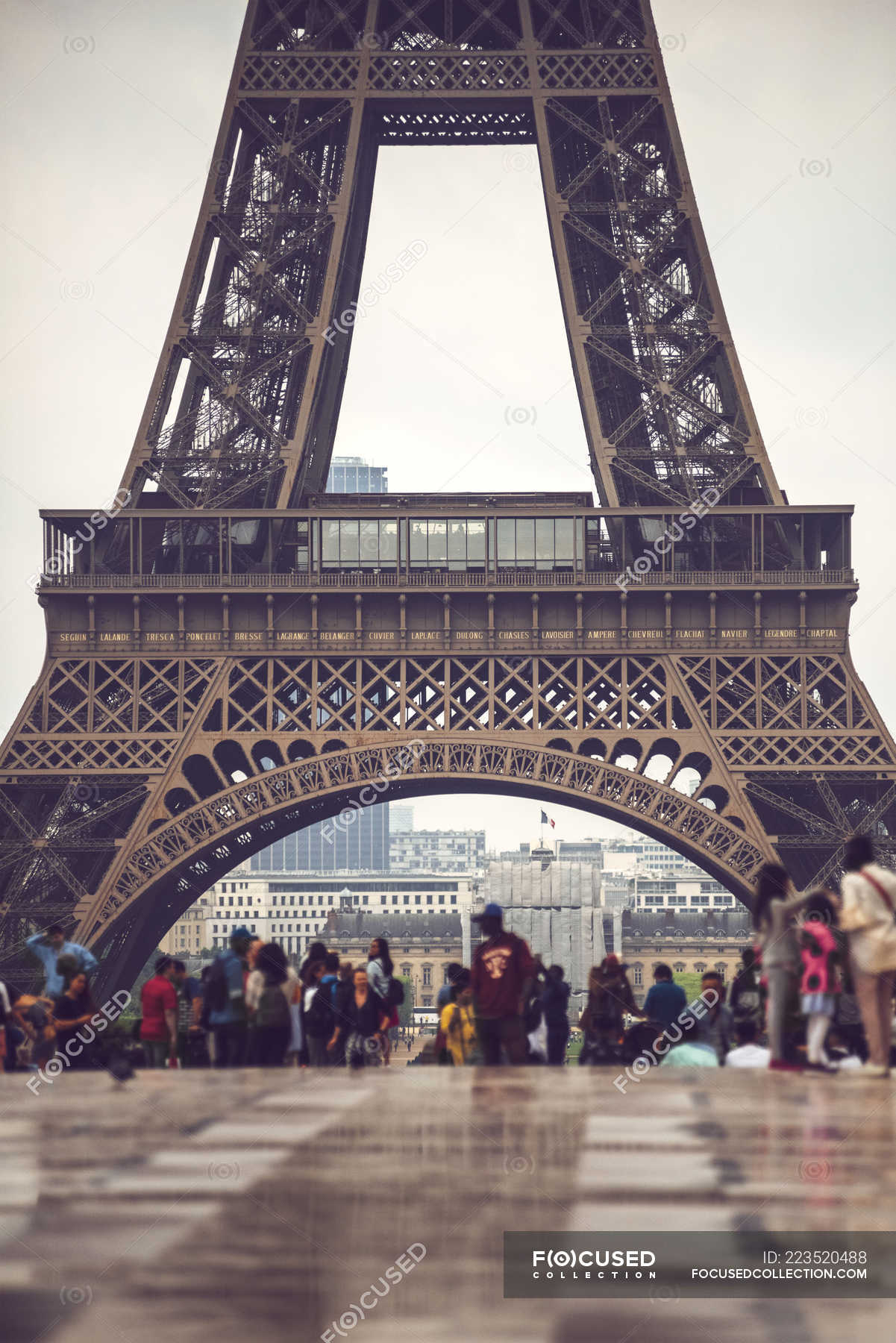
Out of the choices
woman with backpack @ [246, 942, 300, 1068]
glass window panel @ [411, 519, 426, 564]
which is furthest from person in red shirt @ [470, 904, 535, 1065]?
glass window panel @ [411, 519, 426, 564]

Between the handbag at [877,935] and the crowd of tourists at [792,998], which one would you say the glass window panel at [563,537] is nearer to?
the crowd of tourists at [792,998]

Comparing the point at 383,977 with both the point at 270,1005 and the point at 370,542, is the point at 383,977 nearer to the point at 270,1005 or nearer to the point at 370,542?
the point at 270,1005

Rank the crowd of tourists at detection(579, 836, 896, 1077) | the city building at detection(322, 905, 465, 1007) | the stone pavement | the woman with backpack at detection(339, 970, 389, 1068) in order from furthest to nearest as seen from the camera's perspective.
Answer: the city building at detection(322, 905, 465, 1007)
the woman with backpack at detection(339, 970, 389, 1068)
the crowd of tourists at detection(579, 836, 896, 1077)
the stone pavement

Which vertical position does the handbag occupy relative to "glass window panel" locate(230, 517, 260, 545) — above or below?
below

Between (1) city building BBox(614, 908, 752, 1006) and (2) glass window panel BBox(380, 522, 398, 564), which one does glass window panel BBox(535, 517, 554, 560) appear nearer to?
(2) glass window panel BBox(380, 522, 398, 564)

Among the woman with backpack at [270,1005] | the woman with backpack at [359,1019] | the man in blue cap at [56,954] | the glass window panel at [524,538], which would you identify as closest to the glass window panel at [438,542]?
the glass window panel at [524,538]

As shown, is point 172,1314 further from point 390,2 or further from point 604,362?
point 390,2
